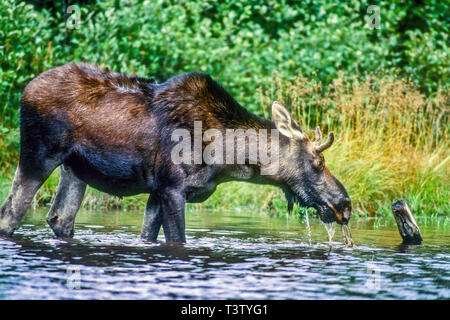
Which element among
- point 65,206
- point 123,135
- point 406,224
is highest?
point 123,135

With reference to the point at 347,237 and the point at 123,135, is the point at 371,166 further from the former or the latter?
the point at 123,135

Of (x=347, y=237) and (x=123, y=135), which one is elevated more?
(x=123, y=135)

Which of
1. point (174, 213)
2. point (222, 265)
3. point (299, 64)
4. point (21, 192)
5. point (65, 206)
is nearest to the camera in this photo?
point (222, 265)

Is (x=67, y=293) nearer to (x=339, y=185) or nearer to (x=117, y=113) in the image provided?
(x=117, y=113)

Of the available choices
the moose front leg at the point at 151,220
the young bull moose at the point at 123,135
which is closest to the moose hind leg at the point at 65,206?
the young bull moose at the point at 123,135

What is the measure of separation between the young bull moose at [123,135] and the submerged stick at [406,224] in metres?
1.30

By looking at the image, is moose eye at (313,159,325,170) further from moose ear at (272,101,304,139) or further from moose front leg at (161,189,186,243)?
moose front leg at (161,189,186,243)

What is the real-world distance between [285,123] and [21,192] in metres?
3.04

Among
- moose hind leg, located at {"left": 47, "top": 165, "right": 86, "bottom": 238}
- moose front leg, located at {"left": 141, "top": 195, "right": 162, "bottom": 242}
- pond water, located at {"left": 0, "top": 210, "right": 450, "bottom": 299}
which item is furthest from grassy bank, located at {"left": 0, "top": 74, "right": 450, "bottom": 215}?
moose front leg, located at {"left": 141, "top": 195, "right": 162, "bottom": 242}

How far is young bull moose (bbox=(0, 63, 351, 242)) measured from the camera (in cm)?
809

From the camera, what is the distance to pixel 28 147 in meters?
8.16

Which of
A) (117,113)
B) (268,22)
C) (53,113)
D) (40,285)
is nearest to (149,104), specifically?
(117,113)

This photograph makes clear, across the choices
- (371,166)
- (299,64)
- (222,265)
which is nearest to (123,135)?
(222,265)

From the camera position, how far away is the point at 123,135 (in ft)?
26.7
